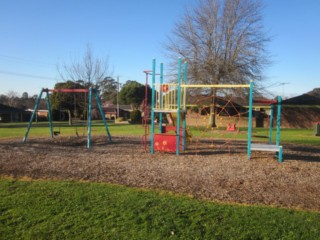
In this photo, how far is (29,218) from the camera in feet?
14.5

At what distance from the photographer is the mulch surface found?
235 inches

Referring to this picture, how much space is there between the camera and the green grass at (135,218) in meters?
3.95

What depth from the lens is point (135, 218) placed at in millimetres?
4406

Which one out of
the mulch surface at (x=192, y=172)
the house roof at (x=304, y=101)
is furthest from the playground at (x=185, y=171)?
the house roof at (x=304, y=101)

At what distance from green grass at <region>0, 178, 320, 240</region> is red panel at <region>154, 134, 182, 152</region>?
508cm

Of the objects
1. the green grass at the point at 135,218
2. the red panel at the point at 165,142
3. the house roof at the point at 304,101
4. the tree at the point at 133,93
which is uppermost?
the tree at the point at 133,93

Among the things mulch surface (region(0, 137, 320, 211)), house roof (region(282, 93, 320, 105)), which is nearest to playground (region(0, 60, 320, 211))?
mulch surface (region(0, 137, 320, 211))

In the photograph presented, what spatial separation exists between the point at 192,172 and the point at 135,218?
11.5 ft

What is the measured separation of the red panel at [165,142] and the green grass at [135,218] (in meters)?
5.08

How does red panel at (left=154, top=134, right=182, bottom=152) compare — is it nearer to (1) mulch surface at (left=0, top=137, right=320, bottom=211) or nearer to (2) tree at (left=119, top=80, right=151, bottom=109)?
(1) mulch surface at (left=0, top=137, right=320, bottom=211)

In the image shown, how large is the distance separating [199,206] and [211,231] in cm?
96

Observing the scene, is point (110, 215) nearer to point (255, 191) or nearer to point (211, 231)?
point (211, 231)

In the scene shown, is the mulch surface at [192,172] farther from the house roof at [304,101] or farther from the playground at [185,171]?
the house roof at [304,101]

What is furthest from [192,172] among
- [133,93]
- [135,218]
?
[133,93]
